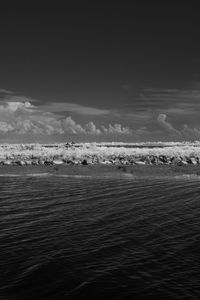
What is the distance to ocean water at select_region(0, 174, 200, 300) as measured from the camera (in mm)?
14875

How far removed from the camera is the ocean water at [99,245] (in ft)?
48.8

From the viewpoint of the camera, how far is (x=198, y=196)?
115 ft

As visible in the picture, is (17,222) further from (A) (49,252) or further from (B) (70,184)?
(B) (70,184)

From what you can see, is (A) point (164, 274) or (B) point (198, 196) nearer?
(A) point (164, 274)

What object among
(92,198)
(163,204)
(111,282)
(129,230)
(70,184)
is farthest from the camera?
(70,184)

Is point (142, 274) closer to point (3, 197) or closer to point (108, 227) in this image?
point (108, 227)

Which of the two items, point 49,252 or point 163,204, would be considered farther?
point 163,204

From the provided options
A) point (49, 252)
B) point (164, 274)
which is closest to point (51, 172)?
point (49, 252)

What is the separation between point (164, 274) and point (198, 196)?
781 inches

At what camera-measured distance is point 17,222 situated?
975 inches

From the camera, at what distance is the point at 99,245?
65.3 feet

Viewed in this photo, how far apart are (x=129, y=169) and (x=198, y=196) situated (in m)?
25.2

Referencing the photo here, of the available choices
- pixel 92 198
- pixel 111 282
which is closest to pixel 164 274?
pixel 111 282

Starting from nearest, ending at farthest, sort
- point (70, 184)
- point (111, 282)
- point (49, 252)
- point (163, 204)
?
1. point (111, 282)
2. point (49, 252)
3. point (163, 204)
4. point (70, 184)
